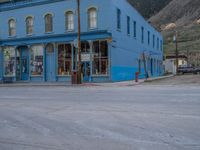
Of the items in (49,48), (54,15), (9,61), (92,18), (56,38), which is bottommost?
(9,61)

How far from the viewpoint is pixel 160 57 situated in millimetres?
66625

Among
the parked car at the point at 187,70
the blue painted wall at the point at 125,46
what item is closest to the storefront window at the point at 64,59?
the blue painted wall at the point at 125,46

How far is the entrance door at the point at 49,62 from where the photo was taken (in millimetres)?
38938

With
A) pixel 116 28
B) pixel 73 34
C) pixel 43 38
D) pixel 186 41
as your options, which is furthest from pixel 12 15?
pixel 186 41

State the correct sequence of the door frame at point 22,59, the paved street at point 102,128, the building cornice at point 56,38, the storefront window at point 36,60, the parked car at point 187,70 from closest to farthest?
the paved street at point 102,128, the building cornice at point 56,38, the storefront window at point 36,60, the door frame at point 22,59, the parked car at point 187,70

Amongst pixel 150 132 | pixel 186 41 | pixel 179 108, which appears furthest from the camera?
pixel 186 41

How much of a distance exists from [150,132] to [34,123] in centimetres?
333

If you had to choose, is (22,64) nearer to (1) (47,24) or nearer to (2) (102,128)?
(1) (47,24)

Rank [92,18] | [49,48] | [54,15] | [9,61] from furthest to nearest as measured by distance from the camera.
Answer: [9,61] < [49,48] < [54,15] < [92,18]

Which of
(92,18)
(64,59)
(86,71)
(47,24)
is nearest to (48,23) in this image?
(47,24)

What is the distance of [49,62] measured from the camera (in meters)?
39.2

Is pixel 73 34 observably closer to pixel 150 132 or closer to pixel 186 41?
pixel 150 132

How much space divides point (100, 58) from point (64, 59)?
4.08 m

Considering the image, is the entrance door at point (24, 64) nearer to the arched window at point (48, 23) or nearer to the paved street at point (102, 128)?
the arched window at point (48, 23)
